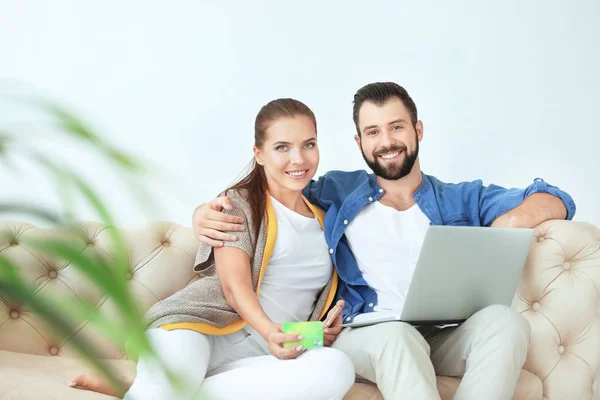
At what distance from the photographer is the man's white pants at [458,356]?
5.26 feet

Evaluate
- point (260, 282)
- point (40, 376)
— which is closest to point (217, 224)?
point (260, 282)

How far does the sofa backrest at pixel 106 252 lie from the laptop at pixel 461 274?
25.0 inches

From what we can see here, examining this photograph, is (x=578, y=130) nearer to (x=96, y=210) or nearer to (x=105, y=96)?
(x=105, y=96)

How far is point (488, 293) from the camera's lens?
185cm

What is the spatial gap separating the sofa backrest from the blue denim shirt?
→ 47 cm

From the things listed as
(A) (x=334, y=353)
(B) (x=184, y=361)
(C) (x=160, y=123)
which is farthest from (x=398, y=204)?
(C) (x=160, y=123)

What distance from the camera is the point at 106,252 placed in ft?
6.97

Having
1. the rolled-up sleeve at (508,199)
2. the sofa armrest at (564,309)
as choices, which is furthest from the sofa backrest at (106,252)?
the sofa armrest at (564,309)

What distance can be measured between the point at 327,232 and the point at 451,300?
411 mm

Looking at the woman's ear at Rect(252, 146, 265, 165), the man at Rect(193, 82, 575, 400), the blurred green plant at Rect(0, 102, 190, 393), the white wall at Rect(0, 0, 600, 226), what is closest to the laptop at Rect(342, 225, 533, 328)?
the man at Rect(193, 82, 575, 400)

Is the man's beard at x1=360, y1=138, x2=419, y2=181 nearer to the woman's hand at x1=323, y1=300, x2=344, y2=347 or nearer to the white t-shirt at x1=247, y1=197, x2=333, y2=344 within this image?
the white t-shirt at x1=247, y1=197, x2=333, y2=344

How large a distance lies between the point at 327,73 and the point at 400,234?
1.21 metres

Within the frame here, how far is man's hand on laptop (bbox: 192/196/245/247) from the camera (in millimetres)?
1851

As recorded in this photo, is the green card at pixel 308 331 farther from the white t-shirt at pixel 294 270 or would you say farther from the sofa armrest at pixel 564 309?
the sofa armrest at pixel 564 309
